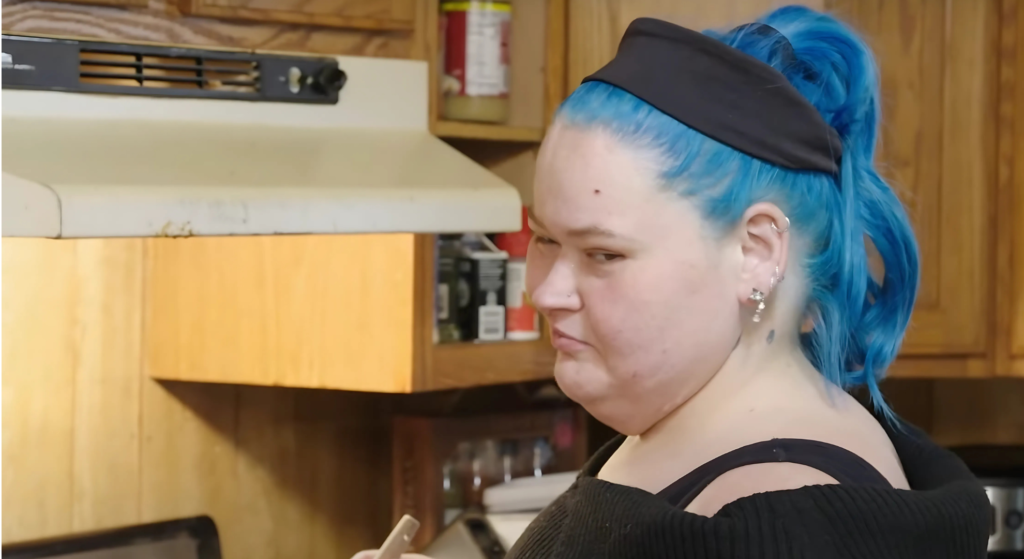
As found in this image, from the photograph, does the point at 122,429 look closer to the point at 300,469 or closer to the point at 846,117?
the point at 300,469

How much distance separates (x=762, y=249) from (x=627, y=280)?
85 millimetres

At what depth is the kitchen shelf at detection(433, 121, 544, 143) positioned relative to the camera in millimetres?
1293

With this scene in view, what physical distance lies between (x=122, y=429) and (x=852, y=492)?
1107 mm

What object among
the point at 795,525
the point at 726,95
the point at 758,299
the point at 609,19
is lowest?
the point at 795,525

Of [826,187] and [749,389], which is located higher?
[826,187]

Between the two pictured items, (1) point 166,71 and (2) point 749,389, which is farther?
(1) point 166,71

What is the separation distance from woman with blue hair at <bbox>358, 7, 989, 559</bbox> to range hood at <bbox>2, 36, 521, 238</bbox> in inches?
8.9

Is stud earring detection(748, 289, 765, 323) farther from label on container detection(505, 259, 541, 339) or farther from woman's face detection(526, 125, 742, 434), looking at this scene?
label on container detection(505, 259, 541, 339)

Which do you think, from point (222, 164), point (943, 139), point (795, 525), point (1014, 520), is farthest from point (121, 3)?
point (1014, 520)

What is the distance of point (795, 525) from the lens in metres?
0.53

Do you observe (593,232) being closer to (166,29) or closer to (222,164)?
(222,164)

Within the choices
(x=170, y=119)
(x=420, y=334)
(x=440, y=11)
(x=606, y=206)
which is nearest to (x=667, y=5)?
(x=440, y=11)

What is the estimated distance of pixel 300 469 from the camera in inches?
62.8

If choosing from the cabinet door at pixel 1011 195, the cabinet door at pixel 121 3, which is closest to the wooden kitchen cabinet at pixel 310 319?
the cabinet door at pixel 121 3
